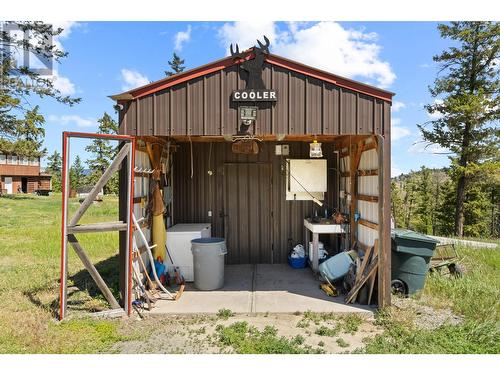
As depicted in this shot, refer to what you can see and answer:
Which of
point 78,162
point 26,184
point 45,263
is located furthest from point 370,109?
point 78,162

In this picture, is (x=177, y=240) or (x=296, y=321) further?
(x=177, y=240)

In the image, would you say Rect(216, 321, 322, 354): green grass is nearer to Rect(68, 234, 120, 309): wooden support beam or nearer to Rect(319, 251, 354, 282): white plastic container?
Rect(68, 234, 120, 309): wooden support beam

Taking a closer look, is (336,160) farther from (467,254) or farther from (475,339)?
(475,339)

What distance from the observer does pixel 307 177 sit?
8.10 m

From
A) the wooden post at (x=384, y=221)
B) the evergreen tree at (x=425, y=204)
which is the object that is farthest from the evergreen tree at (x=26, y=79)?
the evergreen tree at (x=425, y=204)

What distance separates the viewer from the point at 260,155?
831cm

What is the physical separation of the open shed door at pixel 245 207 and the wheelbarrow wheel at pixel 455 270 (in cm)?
377

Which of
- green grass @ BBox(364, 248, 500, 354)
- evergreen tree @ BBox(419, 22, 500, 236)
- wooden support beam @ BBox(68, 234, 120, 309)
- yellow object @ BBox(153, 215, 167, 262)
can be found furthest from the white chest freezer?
evergreen tree @ BBox(419, 22, 500, 236)

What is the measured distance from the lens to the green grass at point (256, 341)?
13.1 feet

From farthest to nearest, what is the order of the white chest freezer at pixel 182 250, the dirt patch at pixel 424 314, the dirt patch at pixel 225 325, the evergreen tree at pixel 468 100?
the evergreen tree at pixel 468 100, the white chest freezer at pixel 182 250, the dirt patch at pixel 424 314, the dirt patch at pixel 225 325

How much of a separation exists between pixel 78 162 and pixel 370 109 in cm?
6313

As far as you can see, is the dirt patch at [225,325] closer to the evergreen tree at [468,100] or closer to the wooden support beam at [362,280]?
the wooden support beam at [362,280]

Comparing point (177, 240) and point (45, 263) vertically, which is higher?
point (177, 240)

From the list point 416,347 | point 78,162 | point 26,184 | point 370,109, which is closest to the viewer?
point 416,347
